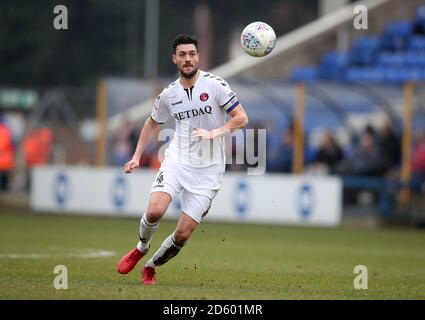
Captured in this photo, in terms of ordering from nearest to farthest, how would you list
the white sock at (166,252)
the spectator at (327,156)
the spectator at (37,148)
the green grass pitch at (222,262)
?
1. the green grass pitch at (222,262)
2. the white sock at (166,252)
3. the spectator at (327,156)
4. the spectator at (37,148)

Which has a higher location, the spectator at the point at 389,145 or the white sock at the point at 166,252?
the spectator at the point at 389,145

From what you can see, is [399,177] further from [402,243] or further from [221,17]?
[221,17]

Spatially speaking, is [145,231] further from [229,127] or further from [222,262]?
[222,262]

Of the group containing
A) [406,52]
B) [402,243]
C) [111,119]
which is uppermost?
[406,52]

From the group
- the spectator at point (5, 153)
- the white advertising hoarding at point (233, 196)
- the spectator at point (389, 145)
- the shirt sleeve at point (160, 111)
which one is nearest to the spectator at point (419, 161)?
the spectator at point (389, 145)

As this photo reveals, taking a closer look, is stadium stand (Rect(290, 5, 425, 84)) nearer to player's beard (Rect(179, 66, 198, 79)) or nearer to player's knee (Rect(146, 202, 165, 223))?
player's beard (Rect(179, 66, 198, 79))

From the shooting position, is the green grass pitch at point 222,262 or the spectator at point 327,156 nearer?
the green grass pitch at point 222,262

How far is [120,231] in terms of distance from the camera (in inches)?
811

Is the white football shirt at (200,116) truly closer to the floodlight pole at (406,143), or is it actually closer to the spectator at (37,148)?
the floodlight pole at (406,143)

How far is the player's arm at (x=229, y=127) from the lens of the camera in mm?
10672

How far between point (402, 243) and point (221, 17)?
96.8ft

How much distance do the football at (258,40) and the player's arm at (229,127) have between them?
78 centimetres

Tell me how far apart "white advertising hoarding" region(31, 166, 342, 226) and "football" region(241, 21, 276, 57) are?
10718 mm
